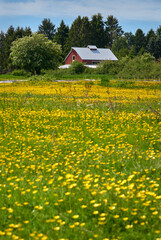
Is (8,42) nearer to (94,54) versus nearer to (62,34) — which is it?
(94,54)

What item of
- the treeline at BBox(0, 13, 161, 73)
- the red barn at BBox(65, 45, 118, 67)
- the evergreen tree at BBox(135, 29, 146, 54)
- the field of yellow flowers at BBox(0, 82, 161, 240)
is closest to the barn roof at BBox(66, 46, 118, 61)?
the red barn at BBox(65, 45, 118, 67)

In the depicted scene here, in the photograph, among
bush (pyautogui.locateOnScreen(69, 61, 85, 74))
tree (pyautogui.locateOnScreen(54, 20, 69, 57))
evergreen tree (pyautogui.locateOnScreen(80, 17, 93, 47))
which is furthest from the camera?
evergreen tree (pyautogui.locateOnScreen(80, 17, 93, 47))

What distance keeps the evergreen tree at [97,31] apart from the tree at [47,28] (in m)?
18.0

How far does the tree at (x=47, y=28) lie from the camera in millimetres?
Result: 105000

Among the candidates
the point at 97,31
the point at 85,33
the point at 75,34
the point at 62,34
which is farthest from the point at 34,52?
the point at 97,31

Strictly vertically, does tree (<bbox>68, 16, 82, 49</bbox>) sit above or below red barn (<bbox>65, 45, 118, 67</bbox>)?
above

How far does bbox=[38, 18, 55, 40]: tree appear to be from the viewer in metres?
105

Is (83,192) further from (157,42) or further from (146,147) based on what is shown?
(157,42)

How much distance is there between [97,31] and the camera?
9331 centimetres

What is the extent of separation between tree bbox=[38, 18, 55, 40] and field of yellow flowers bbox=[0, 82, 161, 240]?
102863mm

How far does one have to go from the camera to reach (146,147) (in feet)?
18.8

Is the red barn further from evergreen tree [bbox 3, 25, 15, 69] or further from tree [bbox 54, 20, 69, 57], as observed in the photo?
tree [bbox 54, 20, 69, 57]

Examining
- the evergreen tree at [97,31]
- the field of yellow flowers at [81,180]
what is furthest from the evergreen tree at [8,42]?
the field of yellow flowers at [81,180]

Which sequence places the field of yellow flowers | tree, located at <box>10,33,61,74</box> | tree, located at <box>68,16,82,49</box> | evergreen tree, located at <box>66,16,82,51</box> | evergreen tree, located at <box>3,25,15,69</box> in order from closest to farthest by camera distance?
the field of yellow flowers
tree, located at <box>10,33,61,74</box>
evergreen tree, located at <box>3,25,15,69</box>
evergreen tree, located at <box>66,16,82,51</box>
tree, located at <box>68,16,82,49</box>
